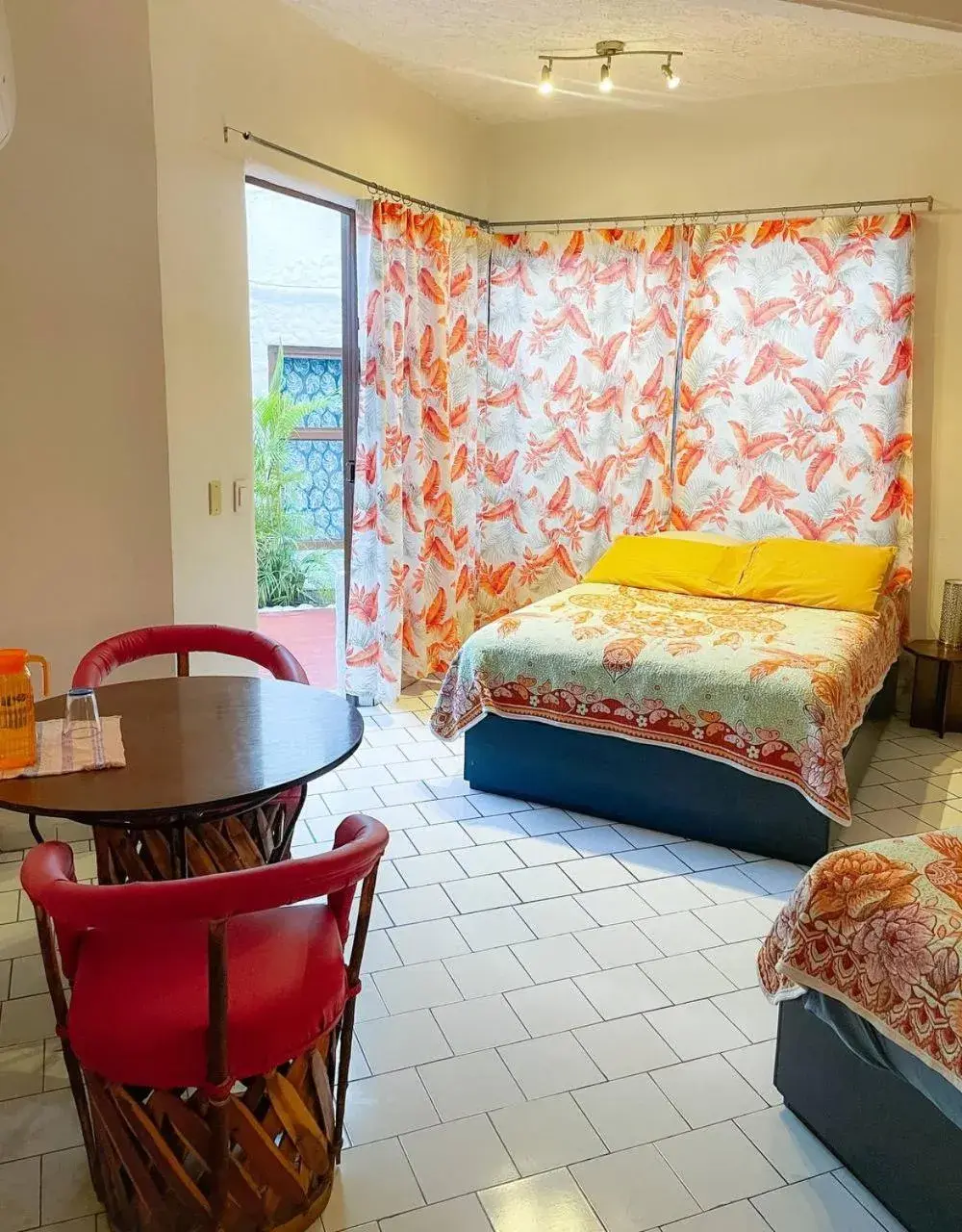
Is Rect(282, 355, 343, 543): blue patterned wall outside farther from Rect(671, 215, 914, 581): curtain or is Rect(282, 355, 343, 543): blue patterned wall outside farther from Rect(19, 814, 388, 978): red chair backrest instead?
Rect(19, 814, 388, 978): red chair backrest

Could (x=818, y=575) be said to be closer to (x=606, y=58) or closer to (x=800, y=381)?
(x=800, y=381)

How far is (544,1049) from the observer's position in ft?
7.30

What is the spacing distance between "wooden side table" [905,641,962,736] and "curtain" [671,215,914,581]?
0.34 m

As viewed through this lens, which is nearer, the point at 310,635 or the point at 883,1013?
the point at 883,1013

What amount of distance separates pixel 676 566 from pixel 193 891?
3.36 m

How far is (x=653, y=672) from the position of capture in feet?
10.8

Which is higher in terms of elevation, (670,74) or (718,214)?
(670,74)

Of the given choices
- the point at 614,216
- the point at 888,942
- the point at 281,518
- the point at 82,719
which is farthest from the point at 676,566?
the point at 82,719

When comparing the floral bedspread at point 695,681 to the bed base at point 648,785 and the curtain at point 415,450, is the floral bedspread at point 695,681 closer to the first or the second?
the bed base at point 648,785

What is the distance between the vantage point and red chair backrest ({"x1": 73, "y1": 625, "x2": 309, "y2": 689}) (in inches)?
99.4

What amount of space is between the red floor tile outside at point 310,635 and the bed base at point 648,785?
1563 mm

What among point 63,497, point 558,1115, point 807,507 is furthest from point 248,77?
point 558,1115

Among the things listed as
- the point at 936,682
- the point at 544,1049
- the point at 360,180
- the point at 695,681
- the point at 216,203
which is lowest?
the point at 544,1049

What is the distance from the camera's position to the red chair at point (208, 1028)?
1.40 meters
